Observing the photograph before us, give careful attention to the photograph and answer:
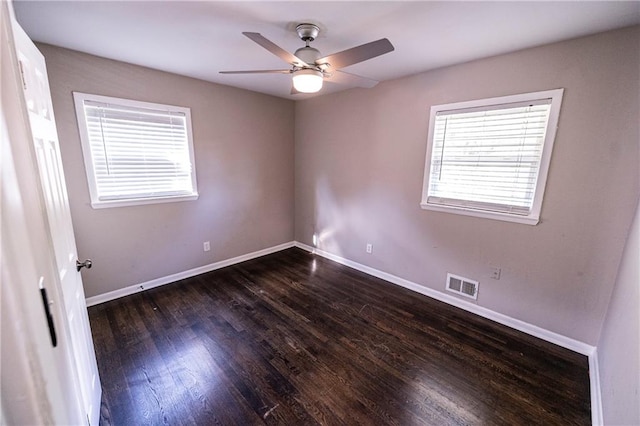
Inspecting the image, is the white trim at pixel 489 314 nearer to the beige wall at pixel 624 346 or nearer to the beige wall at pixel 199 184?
the beige wall at pixel 624 346

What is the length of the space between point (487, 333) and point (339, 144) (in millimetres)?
2655

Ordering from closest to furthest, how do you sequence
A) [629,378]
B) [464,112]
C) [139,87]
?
1. [629,378]
2. [464,112]
3. [139,87]

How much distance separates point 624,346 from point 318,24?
2.55 metres

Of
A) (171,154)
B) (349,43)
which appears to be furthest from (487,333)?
(171,154)

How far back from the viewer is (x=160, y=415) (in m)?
1.53

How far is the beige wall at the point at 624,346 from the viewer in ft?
3.66

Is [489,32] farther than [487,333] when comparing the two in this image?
No

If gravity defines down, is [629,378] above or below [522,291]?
above

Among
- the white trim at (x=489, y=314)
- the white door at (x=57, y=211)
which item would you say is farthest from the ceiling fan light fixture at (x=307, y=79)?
the white trim at (x=489, y=314)

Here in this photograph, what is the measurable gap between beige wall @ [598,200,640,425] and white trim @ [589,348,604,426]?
7 centimetres

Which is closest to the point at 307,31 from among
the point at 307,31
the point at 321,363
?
the point at 307,31

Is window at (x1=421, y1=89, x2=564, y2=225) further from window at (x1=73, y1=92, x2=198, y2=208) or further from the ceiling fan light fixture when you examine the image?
window at (x1=73, y1=92, x2=198, y2=208)

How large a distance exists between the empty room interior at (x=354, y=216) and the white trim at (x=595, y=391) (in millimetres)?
22

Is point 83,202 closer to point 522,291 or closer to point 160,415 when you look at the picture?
point 160,415
